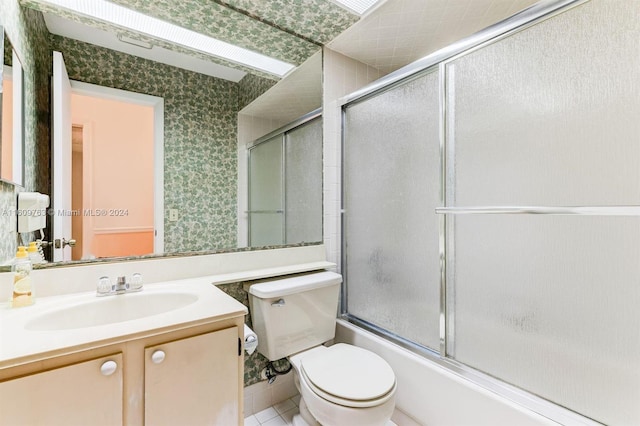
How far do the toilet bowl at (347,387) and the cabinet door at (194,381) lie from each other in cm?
34

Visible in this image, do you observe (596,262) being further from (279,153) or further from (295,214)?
(279,153)

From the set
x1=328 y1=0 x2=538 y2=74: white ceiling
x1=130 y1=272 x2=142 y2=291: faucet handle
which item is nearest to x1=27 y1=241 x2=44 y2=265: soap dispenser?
x1=130 y1=272 x2=142 y2=291: faucet handle

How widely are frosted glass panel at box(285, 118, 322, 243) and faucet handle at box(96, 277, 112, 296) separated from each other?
0.97 m

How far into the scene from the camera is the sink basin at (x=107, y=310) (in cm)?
95

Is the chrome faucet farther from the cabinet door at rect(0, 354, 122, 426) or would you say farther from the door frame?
the cabinet door at rect(0, 354, 122, 426)

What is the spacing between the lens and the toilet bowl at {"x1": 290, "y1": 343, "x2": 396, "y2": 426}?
3.57ft

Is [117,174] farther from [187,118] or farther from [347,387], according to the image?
[347,387]

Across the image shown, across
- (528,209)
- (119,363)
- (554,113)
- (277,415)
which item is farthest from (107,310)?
(554,113)

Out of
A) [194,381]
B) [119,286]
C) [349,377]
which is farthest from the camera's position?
[349,377]

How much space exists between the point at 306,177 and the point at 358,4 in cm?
94

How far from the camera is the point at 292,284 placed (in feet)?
4.79

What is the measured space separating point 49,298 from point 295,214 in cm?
115

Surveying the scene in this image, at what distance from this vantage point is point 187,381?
887 millimetres

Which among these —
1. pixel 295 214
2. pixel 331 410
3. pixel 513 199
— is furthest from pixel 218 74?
pixel 331 410
